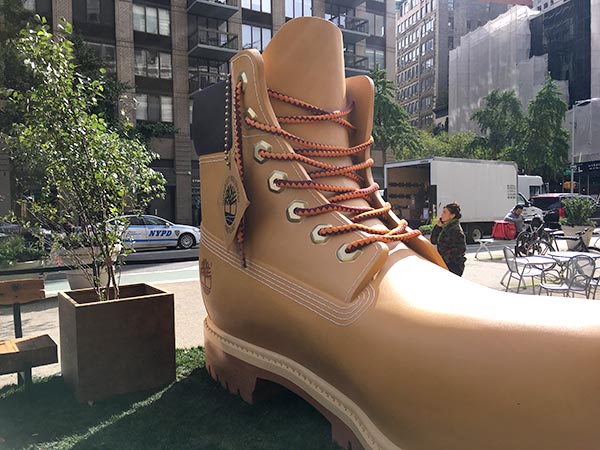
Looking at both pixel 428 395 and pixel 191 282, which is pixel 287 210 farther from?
pixel 191 282

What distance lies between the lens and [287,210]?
2.20 meters

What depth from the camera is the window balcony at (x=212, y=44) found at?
26.7 meters

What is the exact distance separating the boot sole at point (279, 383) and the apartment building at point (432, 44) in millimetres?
67753

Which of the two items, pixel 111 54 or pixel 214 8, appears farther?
pixel 214 8

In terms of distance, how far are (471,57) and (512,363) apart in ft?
190

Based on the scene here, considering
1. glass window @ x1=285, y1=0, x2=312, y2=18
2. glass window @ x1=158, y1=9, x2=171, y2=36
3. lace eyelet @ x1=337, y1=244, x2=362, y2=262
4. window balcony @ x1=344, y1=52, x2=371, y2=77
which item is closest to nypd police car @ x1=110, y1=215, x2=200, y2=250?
lace eyelet @ x1=337, y1=244, x2=362, y2=262

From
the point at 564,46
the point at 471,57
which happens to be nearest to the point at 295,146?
the point at 564,46

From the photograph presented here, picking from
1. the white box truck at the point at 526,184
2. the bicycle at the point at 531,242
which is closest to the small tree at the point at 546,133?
the white box truck at the point at 526,184

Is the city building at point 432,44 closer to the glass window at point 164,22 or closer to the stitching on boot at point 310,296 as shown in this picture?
the glass window at point 164,22

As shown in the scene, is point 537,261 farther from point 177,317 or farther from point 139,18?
point 139,18

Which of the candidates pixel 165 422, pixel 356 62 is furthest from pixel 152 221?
pixel 356 62

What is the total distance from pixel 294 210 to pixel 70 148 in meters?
1.61

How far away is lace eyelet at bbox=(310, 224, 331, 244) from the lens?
203 centimetres

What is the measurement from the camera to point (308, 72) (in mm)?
2385
